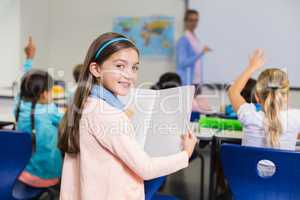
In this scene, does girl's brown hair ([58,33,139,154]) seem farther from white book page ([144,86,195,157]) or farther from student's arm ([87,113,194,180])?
white book page ([144,86,195,157])

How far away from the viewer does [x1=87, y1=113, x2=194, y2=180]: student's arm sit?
946 mm

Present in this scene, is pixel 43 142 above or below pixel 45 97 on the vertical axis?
below

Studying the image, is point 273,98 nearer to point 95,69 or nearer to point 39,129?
point 95,69

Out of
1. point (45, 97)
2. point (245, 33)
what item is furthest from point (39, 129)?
point (245, 33)

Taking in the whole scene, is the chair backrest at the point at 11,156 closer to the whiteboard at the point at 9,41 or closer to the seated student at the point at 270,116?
the seated student at the point at 270,116

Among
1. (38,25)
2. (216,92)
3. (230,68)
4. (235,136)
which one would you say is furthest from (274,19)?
(38,25)

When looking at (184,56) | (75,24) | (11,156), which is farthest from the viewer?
(75,24)

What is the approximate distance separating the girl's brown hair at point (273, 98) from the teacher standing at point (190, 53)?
2.51m

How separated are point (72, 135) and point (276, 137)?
38.4 inches

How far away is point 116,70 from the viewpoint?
104 centimetres

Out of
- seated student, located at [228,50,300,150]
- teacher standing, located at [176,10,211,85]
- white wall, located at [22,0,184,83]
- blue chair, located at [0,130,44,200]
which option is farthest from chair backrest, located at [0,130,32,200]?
white wall, located at [22,0,184,83]

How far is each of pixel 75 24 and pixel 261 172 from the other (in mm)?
4038

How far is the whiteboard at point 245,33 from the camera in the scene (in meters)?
4.05

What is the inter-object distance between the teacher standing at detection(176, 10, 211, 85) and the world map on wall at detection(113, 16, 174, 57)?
0.87 ft
